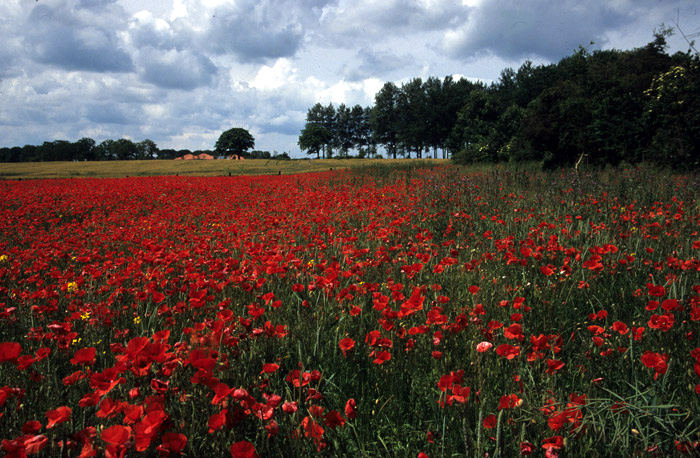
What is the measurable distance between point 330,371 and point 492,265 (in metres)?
2.39

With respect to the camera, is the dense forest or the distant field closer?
the dense forest

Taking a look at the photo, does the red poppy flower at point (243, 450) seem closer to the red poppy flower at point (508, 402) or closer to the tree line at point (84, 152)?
the red poppy flower at point (508, 402)

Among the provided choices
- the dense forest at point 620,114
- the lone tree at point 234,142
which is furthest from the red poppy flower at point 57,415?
the lone tree at point 234,142

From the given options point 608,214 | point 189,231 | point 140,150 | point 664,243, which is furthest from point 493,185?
point 140,150

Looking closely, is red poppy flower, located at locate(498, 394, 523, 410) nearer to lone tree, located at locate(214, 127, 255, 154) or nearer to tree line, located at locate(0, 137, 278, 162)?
tree line, located at locate(0, 137, 278, 162)

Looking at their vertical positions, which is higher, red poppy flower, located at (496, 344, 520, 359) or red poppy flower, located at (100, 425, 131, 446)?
red poppy flower, located at (100, 425, 131, 446)

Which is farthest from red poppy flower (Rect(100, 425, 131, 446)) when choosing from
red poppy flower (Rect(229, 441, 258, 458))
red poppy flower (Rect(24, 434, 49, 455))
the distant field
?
the distant field

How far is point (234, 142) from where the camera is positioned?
91938 millimetres

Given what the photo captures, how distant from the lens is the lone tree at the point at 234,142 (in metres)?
91.6

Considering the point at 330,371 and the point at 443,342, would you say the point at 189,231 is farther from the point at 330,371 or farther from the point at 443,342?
the point at 443,342

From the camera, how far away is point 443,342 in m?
2.04

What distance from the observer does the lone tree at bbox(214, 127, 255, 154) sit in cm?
9162

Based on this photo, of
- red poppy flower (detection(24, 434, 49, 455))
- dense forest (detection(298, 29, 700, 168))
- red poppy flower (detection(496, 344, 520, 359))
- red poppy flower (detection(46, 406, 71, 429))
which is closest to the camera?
red poppy flower (detection(24, 434, 49, 455))

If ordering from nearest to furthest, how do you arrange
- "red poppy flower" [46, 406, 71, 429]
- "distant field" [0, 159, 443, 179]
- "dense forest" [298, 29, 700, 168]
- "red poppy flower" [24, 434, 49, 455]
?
"red poppy flower" [24, 434, 49, 455] → "red poppy flower" [46, 406, 71, 429] → "dense forest" [298, 29, 700, 168] → "distant field" [0, 159, 443, 179]
